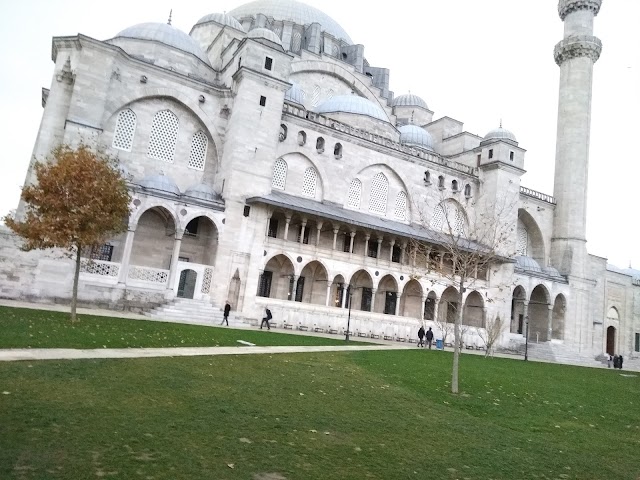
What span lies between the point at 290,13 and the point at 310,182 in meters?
20.6

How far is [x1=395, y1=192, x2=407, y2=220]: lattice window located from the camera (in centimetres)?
3441

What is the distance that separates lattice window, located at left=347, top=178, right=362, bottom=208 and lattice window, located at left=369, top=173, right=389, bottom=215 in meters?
0.98

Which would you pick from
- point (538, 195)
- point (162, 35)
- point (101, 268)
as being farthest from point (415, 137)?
point (101, 268)

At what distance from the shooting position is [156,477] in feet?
14.3

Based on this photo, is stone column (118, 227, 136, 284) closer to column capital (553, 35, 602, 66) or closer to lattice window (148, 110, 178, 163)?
lattice window (148, 110, 178, 163)

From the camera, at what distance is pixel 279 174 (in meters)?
29.9

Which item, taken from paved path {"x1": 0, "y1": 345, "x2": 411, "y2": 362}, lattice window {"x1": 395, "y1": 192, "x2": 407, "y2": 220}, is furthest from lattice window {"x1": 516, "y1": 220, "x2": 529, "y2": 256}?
paved path {"x1": 0, "y1": 345, "x2": 411, "y2": 362}

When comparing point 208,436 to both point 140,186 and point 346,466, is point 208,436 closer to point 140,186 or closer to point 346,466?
point 346,466

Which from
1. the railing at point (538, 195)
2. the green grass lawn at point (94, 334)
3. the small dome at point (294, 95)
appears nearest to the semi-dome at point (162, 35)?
the small dome at point (294, 95)

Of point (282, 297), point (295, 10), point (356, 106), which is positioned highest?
point (295, 10)

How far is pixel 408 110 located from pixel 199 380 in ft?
141

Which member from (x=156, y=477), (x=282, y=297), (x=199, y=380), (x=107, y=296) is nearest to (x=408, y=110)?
(x=282, y=297)

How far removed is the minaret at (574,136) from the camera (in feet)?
131

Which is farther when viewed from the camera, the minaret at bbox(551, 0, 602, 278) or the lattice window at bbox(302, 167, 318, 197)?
the minaret at bbox(551, 0, 602, 278)
